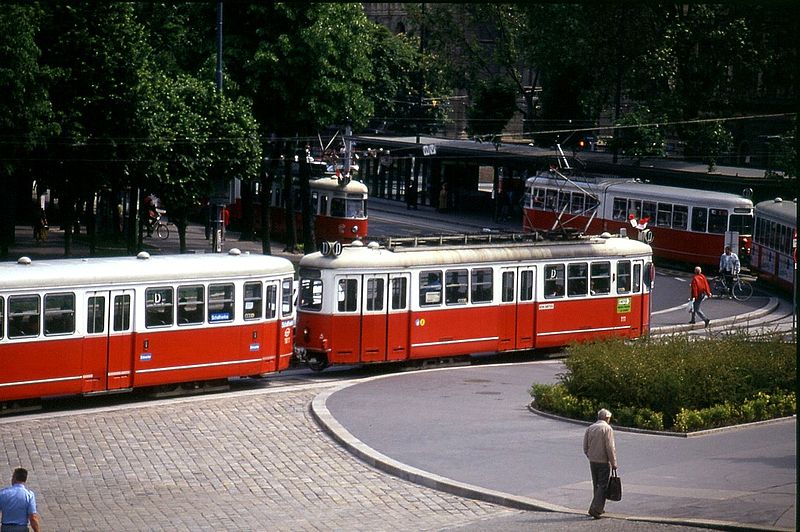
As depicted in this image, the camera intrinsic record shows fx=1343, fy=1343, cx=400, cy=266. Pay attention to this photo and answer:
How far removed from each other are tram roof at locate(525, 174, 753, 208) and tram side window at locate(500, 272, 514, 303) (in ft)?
50.6

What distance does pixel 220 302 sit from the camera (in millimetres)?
25016

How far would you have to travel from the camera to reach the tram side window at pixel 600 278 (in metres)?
31.7

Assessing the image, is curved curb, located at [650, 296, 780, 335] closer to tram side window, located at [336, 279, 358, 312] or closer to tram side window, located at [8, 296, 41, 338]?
tram side window, located at [336, 279, 358, 312]

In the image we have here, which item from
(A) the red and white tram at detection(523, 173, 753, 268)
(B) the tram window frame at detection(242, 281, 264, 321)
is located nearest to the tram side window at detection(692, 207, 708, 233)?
(A) the red and white tram at detection(523, 173, 753, 268)

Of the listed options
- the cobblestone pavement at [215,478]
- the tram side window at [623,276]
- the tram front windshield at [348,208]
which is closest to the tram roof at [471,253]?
the tram side window at [623,276]

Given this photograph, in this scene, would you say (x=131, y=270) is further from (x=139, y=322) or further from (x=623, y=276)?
(x=623, y=276)

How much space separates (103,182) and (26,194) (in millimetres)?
24296

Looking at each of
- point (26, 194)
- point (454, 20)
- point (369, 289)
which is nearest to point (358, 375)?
point (369, 289)

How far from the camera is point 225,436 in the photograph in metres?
21.3

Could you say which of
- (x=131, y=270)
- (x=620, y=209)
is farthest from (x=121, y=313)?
(x=620, y=209)

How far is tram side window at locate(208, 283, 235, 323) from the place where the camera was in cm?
2484

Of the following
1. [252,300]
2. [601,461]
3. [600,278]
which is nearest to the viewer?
[601,461]

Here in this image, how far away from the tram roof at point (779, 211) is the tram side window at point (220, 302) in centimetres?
2198

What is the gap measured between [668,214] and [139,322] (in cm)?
2839
